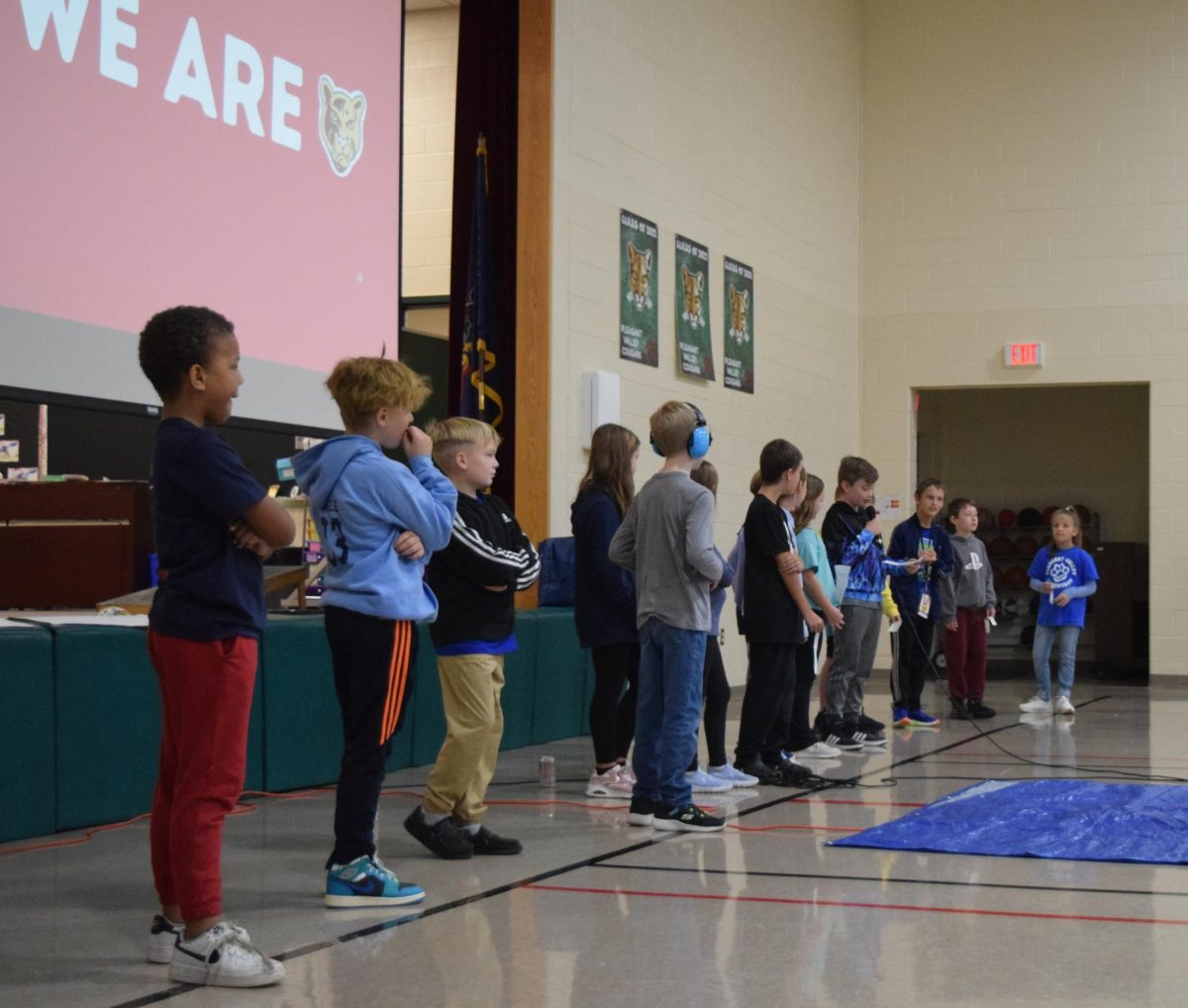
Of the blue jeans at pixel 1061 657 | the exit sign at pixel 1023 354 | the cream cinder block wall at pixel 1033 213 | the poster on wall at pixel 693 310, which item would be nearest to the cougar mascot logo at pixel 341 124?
the poster on wall at pixel 693 310

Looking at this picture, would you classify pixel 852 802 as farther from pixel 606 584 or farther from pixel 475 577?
pixel 475 577

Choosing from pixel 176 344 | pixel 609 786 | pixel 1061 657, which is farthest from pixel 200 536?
pixel 1061 657

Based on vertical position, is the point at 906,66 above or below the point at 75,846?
above

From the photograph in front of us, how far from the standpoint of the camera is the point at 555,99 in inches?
331

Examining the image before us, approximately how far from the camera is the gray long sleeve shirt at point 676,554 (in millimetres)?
4590

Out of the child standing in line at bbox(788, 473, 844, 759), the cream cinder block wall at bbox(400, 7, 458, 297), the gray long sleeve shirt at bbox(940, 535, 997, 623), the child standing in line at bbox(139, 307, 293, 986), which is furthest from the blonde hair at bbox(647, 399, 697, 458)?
the cream cinder block wall at bbox(400, 7, 458, 297)

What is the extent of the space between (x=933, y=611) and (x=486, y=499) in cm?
457

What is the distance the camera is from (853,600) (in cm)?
714

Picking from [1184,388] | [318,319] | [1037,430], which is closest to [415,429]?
[318,319]

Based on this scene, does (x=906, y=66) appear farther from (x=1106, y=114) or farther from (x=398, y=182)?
(x=398, y=182)

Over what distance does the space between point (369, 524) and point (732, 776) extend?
2.48 m

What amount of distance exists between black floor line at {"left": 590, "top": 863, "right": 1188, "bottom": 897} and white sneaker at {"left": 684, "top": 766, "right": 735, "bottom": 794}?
1.41m

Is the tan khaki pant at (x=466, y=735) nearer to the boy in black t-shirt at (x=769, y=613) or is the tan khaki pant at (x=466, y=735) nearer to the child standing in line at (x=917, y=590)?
the boy in black t-shirt at (x=769, y=613)

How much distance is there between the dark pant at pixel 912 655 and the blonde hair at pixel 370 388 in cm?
485
